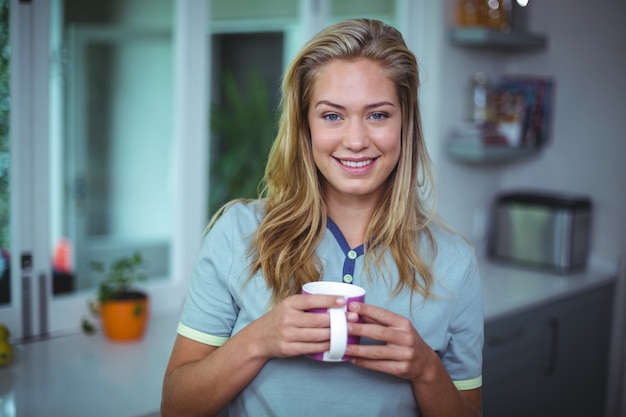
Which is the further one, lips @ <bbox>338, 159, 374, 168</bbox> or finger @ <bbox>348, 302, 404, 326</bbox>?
lips @ <bbox>338, 159, 374, 168</bbox>

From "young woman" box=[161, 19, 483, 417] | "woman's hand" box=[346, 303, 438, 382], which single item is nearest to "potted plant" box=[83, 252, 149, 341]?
"young woman" box=[161, 19, 483, 417]

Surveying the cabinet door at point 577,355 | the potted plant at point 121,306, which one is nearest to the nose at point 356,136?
the potted plant at point 121,306

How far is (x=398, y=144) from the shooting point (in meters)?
1.30

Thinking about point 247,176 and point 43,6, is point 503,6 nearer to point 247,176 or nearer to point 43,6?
point 247,176

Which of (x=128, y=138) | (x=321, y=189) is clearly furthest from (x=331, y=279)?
(x=128, y=138)

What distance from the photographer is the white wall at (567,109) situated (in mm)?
2959

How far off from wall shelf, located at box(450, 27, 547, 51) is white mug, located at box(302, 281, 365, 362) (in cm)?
202

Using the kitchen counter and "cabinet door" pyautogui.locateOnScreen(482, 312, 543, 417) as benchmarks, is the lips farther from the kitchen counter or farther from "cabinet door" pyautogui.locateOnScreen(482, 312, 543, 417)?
"cabinet door" pyautogui.locateOnScreen(482, 312, 543, 417)

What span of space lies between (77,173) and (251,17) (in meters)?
1.43

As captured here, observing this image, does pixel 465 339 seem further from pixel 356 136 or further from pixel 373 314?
pixel 356 136

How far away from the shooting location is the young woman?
4.05 feet

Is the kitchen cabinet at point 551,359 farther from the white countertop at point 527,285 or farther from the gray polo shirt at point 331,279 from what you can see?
the gray polo shirt at point 331,279

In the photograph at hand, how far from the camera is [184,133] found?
7.69 ft

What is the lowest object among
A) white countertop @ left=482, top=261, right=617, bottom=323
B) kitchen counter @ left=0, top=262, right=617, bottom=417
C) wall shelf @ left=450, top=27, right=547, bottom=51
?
kitchen counter @ left=0, top=262, right=617, bottom=417
